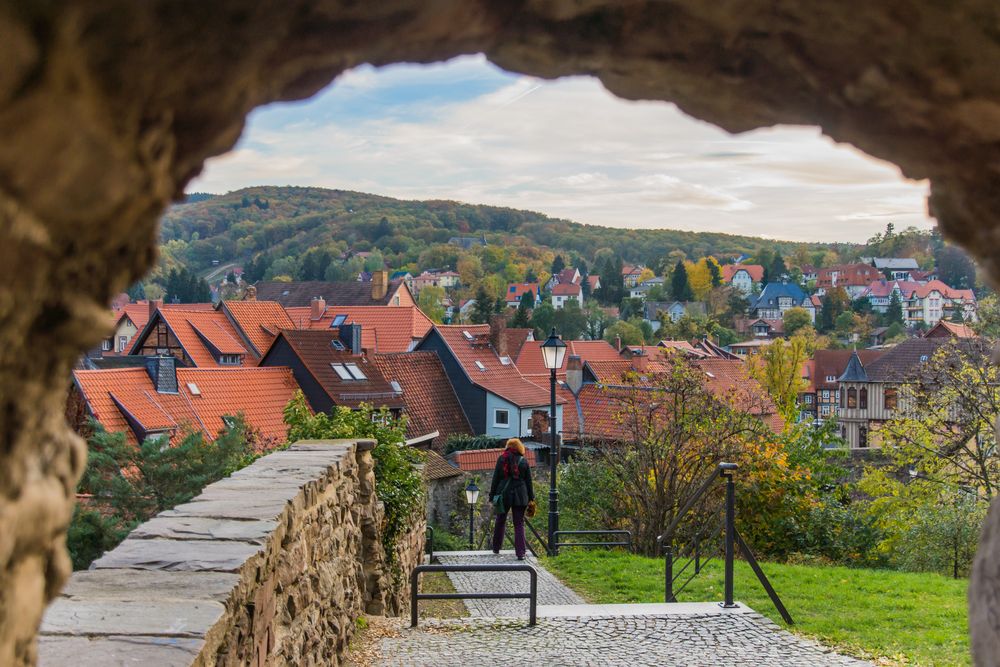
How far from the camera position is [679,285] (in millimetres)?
102875

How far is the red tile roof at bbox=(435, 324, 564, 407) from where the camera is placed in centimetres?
3238

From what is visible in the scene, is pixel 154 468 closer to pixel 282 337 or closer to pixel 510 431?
pixel 282 337

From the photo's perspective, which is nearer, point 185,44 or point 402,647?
point 185,44

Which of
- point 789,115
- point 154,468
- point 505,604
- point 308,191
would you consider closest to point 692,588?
point 505,604

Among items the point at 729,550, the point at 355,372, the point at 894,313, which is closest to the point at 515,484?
the point at 729,550

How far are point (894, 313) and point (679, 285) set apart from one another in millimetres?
24158

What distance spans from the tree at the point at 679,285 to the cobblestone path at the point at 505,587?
93.9 m

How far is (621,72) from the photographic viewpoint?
2049mm

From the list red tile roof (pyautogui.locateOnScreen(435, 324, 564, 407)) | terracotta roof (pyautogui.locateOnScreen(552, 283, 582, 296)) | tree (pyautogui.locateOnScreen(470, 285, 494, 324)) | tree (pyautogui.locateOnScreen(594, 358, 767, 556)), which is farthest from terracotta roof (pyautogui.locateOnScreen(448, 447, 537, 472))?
terracotta roof (pyautogui.locateOnScreen(552, 283, 582, 296))

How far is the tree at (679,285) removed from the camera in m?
103

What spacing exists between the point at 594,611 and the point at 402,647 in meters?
1.88

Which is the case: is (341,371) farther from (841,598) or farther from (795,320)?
(795,320)

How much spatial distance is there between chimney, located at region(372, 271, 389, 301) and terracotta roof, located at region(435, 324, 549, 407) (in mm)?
22987

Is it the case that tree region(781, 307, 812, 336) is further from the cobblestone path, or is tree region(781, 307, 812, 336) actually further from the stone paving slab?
the stone paving slab
